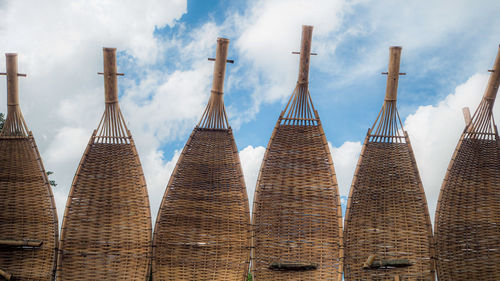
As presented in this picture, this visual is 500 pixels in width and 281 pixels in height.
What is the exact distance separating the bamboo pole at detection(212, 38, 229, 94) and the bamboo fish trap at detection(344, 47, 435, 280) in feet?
5.38

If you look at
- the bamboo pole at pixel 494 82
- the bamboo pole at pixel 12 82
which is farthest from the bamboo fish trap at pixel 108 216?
the bamboo pole at pixel 494 82

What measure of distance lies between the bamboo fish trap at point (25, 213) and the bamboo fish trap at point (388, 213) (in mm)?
A: 3010

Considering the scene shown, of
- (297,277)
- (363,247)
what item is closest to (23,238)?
(297,277)

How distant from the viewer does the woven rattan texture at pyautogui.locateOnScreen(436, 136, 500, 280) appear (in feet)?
18.3

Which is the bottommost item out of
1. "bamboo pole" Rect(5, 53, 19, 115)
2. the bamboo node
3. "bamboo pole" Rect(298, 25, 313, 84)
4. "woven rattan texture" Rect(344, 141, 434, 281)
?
the bamboo node

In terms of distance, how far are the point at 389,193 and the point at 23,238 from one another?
3.76 meters

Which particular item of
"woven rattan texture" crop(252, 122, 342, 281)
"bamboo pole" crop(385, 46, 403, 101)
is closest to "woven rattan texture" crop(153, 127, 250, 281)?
"woven rattan texture" crop(252, 122, 342, 281)

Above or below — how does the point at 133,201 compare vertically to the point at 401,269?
above

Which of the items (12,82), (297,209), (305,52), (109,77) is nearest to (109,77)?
(109,77)

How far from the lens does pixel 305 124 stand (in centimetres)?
534

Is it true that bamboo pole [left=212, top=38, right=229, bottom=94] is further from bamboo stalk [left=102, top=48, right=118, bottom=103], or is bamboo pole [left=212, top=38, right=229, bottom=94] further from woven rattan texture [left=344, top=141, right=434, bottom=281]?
woven rattan texture [left=344, top=141, right=434, bottom=281]

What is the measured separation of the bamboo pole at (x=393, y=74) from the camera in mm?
5492

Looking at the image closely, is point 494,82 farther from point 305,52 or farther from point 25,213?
point 25,213

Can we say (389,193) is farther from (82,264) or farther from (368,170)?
(82,264)
